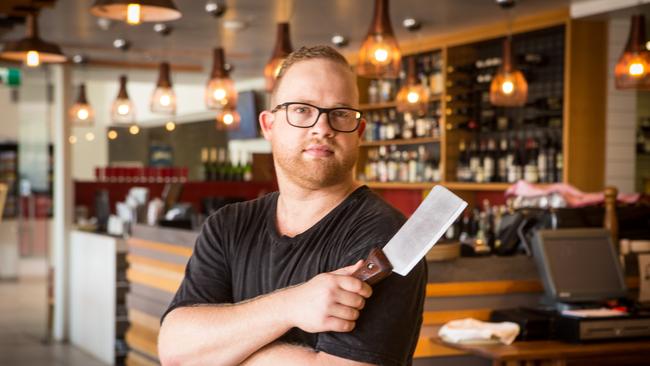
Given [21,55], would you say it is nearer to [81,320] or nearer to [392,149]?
[81,320]

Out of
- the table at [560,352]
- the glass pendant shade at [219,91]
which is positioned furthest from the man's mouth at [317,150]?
the glass pendant shade at [219,91]

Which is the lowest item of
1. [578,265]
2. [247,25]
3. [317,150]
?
[578,265]

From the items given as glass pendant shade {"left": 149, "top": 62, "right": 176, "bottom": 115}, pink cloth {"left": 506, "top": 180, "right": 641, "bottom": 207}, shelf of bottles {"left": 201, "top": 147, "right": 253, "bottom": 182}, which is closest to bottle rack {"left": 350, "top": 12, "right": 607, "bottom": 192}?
pink cloth {"left": 506, "top": 180, "right": 641, "bottom": 207}

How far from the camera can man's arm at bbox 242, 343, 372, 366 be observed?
1491mm

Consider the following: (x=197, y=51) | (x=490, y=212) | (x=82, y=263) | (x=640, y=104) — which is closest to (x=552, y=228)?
(x=490, y=212)

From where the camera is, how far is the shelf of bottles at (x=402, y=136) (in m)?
8.77

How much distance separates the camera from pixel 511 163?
7.84m

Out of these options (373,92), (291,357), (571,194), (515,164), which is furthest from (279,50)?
(291,357)

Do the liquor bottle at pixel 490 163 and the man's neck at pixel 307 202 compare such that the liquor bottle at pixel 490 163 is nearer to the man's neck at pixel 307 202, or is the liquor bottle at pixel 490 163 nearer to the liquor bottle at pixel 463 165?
the liquor bottle at pixel 463 165

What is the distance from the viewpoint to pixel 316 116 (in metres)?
1.61

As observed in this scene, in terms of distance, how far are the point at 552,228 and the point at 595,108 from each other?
314 centimetres

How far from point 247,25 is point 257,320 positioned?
6.51m

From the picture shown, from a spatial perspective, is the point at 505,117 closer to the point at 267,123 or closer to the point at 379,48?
the point at 379,48

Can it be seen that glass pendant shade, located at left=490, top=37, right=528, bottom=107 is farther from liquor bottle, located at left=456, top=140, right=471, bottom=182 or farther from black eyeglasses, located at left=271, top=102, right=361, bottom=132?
black eyeglasses, located at left=271, top=102, right=361, bottom=132
